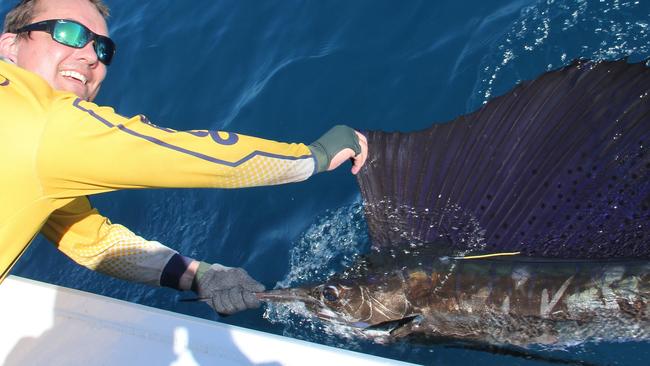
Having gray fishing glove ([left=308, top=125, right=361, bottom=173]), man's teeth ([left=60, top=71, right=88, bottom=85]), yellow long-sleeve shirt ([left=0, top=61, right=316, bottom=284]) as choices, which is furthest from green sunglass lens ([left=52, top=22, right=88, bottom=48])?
gray fishing glove ([left=308, top=125, right=361, bottom=173])

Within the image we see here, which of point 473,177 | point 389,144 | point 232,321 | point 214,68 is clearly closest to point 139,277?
point 232,321

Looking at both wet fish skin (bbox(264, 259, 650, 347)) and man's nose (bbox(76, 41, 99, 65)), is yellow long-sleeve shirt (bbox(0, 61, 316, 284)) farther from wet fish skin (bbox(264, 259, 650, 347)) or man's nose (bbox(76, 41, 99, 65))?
wet fish skin (bbox(264, 259, 650, 347))

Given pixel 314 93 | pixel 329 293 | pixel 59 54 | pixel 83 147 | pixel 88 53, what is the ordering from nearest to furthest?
pixel 83 147 < pixel 59 54 < pixel 88 53 < pixel 329 293 < pixel 314 93

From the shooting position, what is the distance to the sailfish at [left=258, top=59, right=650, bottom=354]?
2611mm

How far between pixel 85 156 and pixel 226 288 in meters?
1.00

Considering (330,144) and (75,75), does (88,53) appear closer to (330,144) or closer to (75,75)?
(75,75)

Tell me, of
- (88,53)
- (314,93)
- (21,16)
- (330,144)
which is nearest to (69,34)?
(88,53)

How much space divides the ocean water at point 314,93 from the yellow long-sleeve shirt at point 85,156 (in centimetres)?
98

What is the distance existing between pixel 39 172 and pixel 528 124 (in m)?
1.89

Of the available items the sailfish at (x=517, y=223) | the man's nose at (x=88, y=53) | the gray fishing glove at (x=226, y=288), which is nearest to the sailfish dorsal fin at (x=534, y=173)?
the sailfish at (x=517, y=223)

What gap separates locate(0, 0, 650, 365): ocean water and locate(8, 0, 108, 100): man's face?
139 cm

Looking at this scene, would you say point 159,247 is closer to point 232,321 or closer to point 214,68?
point 232,321

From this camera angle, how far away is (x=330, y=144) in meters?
2.69

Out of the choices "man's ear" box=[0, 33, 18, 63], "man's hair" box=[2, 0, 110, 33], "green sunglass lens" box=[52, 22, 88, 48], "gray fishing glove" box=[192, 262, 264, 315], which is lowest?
"gray fishing glove" box=[192, 262, 264, 315]
